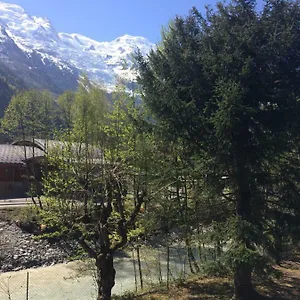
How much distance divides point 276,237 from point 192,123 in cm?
278

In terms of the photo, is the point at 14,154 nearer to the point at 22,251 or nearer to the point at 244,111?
the point at 22,251

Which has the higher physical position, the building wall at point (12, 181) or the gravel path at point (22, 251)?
the building wall at point (12, 181)

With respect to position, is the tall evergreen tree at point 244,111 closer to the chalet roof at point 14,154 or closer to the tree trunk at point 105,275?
the tree trunk at point 105,275

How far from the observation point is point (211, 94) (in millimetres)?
7973

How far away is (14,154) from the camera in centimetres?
3189

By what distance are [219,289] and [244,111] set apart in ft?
16.4

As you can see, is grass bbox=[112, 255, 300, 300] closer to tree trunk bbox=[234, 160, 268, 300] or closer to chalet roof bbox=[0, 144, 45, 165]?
tree trunk bbox=[234, 160, 268, 300]

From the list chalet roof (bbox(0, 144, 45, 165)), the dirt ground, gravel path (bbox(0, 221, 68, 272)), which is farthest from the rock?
chalet roof (bbox(0, 144, 45, 165))

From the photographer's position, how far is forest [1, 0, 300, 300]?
7.33 meters

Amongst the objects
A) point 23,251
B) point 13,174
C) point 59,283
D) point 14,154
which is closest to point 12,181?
point 13,174

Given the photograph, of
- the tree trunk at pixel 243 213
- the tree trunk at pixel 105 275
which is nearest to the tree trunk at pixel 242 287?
the tree trunk at pixel 243 213

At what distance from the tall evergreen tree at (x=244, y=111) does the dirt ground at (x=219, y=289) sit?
3.13 feet

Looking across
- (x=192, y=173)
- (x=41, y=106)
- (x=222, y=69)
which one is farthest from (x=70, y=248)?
(x=222, y=69)

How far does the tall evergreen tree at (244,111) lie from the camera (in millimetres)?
7242
